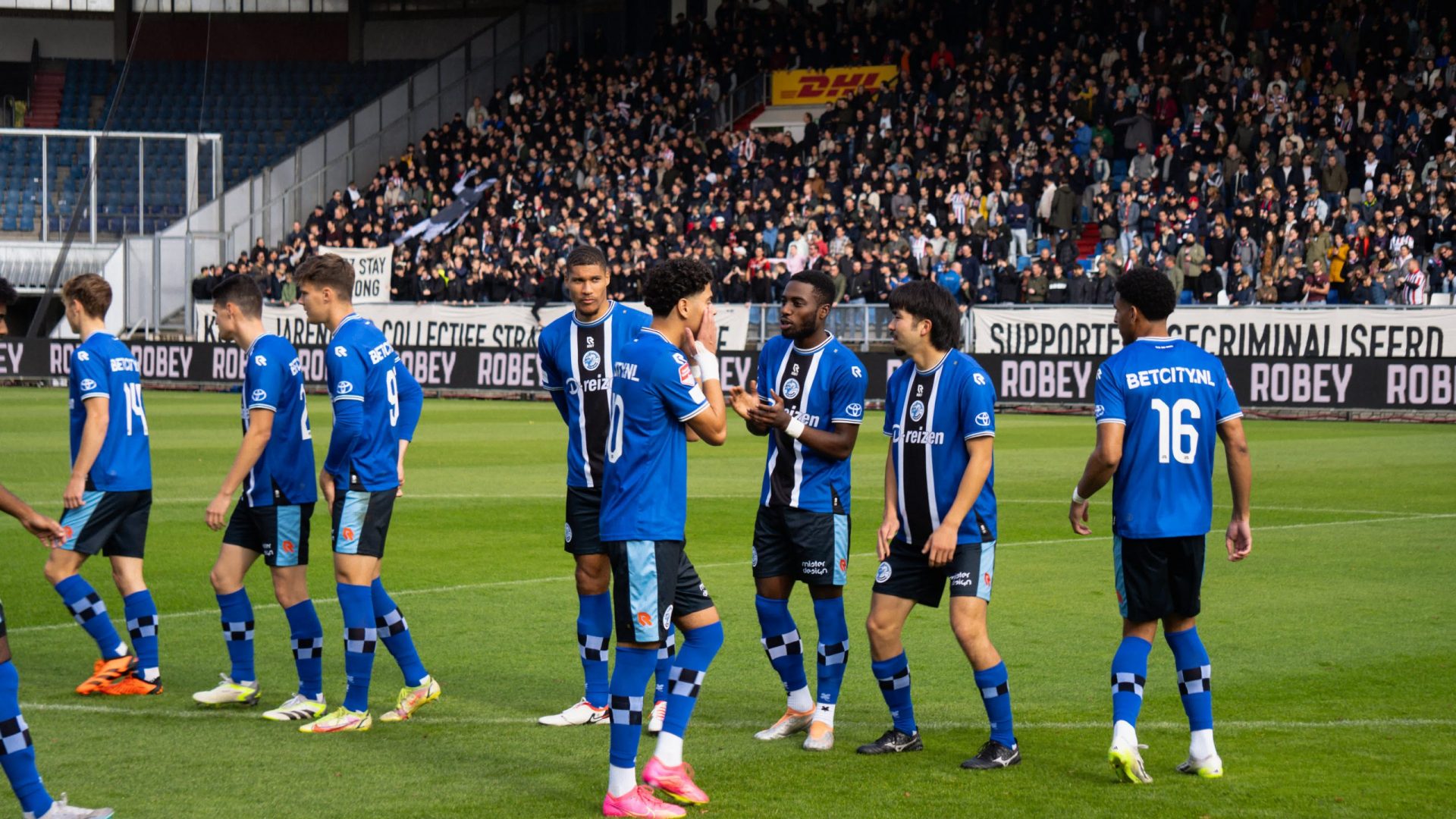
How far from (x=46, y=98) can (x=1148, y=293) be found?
52783 mm

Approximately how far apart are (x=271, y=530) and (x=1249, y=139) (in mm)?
28813

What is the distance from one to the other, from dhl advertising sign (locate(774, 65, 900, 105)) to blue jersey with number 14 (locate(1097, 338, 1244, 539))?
36.6m

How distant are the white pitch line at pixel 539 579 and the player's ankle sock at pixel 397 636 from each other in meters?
3.01

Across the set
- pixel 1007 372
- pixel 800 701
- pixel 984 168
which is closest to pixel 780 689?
pixel 800 701

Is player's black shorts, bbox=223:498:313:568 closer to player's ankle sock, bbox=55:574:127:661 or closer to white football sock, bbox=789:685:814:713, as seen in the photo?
player's ankle sock, bbox=55:574:127:661

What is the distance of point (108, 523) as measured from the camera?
819cm

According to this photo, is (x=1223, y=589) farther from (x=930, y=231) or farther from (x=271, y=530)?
(x=930, y=231)

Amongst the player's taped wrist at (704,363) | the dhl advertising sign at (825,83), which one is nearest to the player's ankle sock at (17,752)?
the player's taped wrist at (704,363)

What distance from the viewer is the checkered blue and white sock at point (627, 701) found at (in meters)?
5.93

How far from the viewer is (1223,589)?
1107 cm

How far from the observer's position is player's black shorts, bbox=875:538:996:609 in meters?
6.59

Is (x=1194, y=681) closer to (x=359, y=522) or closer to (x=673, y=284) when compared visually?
(x=673, y=284)

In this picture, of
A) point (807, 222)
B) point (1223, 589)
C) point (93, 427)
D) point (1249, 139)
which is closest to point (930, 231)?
point (807, 222)

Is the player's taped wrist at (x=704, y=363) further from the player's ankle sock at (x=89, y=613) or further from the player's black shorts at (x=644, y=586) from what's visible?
the player's ankle sock at (x=89, y=613)
